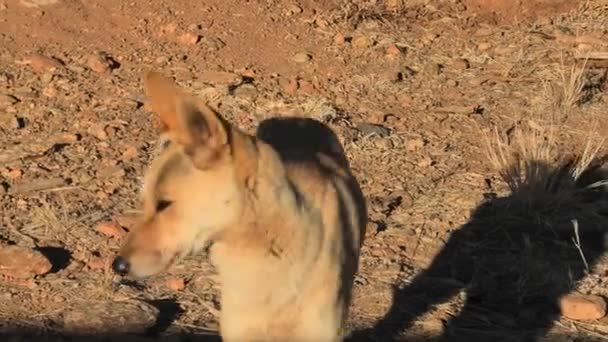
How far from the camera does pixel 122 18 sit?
10.2 m

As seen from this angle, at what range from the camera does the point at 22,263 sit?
23.0ft

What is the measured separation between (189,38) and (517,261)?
359 cm

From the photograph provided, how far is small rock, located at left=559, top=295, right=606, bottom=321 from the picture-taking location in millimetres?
6961

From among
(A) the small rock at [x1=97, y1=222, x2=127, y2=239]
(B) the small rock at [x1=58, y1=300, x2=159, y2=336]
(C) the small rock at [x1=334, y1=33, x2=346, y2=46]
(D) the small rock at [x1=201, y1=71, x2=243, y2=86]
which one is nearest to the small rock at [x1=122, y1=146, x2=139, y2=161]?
(A) the small rock at [x1=97, y1=222, x2=127, y2=239]

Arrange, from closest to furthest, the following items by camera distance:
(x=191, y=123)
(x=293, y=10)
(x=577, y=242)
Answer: (x=191, y=123) → (x=577, y=242) → (x=293, y=10)

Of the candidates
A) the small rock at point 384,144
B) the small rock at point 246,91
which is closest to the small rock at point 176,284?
the small rock at point 384,144

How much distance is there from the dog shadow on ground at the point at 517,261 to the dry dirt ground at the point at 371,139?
0.01 metres

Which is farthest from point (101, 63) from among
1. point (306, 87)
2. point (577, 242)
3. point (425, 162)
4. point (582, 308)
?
point (582, 308)

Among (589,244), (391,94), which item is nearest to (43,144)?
(391,94)

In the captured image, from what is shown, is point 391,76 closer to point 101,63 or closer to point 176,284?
point 101,63

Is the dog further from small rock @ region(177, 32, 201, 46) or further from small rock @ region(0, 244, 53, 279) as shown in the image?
small rock @ region(177, 32, 201, 46)

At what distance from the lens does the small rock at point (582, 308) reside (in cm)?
696

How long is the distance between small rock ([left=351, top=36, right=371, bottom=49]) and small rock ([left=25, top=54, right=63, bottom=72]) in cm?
228

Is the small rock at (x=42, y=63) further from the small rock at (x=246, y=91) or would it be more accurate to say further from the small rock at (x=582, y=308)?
the small rock at (x=582, y=308)
